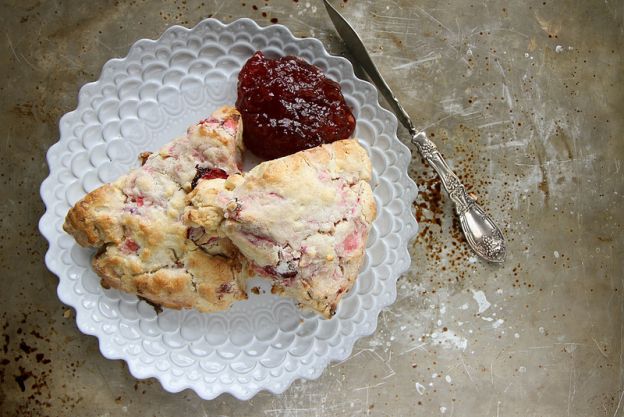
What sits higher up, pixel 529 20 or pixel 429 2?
pixel 429 2

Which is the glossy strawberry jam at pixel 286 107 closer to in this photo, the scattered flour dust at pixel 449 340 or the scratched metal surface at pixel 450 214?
the scratched metal surface at pixel 450 214

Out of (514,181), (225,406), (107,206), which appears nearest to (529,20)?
(514,181)

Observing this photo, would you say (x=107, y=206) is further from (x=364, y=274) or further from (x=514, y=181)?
(x=514, y=181)

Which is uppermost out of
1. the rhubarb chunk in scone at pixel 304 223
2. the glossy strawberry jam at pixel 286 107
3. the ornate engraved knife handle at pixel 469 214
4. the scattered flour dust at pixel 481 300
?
the glossy strawberry jam at pixel 286 107

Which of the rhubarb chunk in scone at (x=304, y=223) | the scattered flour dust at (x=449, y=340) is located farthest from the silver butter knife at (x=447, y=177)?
the rhubarb chunk in scone at (x=304, y=223)

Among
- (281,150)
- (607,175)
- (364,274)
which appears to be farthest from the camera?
(607,175)

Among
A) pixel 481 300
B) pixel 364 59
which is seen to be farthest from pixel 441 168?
pixel 481 300

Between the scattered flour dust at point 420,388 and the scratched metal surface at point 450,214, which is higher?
the scratched metal surface at point 450,214
